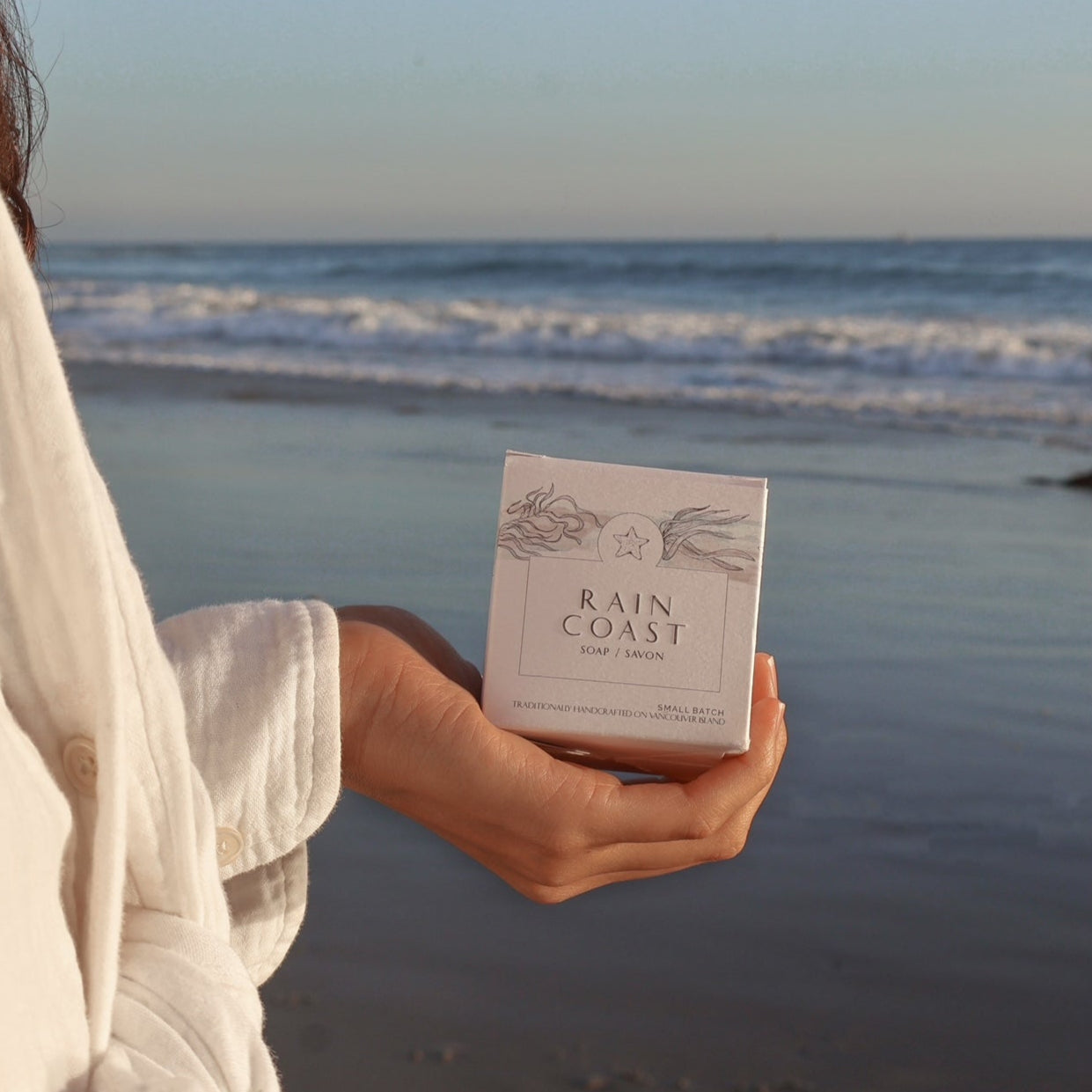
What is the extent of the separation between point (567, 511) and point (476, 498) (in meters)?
3.13

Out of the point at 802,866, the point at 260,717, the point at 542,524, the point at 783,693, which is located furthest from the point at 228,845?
the point at 783,693

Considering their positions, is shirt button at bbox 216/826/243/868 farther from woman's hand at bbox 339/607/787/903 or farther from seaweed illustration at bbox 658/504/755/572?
seaweed illustration at bbox 658/504/755/572

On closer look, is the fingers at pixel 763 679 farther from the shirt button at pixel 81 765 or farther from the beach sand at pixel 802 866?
the beach sand at pixel 802 866

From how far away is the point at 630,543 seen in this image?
0.93 metres

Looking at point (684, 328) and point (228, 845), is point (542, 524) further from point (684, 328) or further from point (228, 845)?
point (684, 328)

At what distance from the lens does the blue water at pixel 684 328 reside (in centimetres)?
676

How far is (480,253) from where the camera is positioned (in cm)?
1914

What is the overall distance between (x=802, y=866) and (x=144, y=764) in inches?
59.9

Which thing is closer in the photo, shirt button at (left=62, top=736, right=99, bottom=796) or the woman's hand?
shirt button at (left=62, top=736, right=99, bottom=796)

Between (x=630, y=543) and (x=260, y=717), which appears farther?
(x=630, y=543)

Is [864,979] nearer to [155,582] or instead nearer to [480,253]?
[155,582]

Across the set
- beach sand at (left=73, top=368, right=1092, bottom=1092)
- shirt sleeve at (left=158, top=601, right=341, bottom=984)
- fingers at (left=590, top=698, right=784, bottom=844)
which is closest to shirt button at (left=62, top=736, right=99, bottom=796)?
shirt sleeve at (left=158, top=601, right=341, bottom=984)

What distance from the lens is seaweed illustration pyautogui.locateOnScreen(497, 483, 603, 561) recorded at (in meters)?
0.92

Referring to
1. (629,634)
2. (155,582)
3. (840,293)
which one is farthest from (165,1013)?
(840,293)
